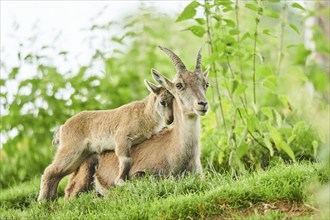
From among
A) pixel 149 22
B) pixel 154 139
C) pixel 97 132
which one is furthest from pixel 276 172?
pixel 149 22

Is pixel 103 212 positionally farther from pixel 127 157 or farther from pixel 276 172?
pixel 276 172

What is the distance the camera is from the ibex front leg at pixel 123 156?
6766 millimetres

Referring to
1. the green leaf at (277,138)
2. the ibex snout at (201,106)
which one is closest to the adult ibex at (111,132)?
the ibex snout at (201,106)

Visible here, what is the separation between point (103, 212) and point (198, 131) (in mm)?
1226

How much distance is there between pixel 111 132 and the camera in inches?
273

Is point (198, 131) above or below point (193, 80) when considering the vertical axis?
below

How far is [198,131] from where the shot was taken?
6.76 meters

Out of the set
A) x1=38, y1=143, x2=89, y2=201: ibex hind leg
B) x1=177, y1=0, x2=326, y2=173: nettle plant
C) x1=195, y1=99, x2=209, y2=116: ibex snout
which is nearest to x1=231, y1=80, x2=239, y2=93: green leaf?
x1=177, y1=0, x2=326, y2=173: nettle plant

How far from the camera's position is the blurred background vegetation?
759 cm

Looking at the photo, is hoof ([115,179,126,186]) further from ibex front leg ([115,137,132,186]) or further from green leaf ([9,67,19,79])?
green leaf ([9,67,19,79])

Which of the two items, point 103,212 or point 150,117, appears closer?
point 103,212

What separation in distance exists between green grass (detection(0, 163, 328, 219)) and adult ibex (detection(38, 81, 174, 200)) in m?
0.36

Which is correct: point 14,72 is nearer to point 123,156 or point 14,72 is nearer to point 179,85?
point 123,156

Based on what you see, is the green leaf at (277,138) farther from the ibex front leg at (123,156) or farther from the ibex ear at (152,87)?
the ibex front leg at (123,156)
